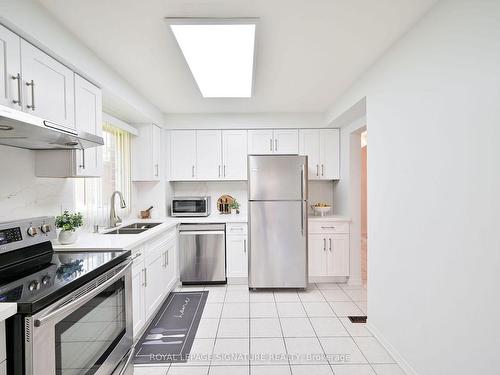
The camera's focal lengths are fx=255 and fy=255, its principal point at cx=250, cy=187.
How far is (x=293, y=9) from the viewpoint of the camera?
5.12 feet

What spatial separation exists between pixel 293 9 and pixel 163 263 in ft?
8.68

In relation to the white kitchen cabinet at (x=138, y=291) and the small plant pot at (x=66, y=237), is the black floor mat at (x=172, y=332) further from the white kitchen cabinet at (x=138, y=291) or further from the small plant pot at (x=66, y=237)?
the small plant pot at (x=66, y=237)

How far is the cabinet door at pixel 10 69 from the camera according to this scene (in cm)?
133

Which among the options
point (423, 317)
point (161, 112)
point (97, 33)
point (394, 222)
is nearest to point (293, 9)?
point (97, 33)

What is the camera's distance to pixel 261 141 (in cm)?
381

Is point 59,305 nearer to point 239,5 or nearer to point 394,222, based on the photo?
point 239,5

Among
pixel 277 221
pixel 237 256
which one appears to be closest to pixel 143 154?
pixel 237 256

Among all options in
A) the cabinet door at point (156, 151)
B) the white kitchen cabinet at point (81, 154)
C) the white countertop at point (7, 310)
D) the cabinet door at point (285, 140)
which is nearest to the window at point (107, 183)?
the cabinet door at point (156, 151)

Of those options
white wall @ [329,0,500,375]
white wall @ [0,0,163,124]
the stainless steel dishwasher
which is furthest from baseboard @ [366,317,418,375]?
white wall @ [0,0,163,124]

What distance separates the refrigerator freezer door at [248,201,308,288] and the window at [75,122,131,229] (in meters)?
1.69

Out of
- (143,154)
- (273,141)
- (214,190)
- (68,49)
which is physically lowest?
(214,190)

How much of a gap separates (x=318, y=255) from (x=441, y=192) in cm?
223

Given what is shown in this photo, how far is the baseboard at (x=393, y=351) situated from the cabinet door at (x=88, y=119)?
279cm

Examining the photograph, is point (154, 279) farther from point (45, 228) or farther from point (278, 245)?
point (278, 245)
